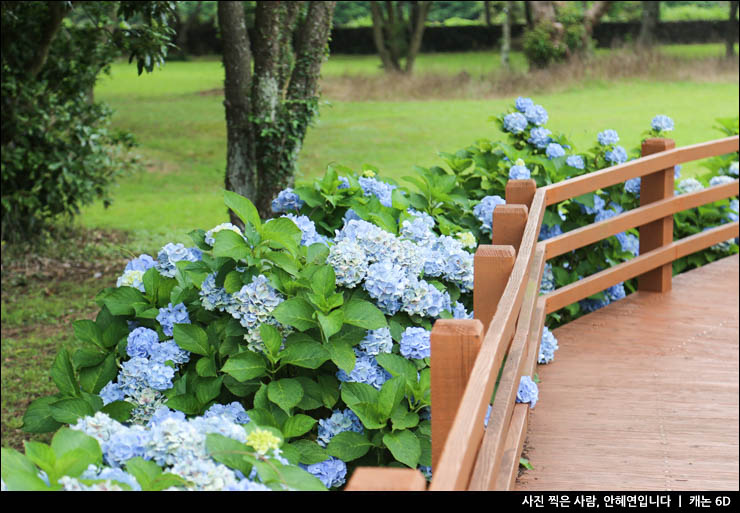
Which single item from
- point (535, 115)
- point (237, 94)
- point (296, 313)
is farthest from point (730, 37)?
point (296, 313)

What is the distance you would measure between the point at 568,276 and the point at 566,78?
18.8 metres

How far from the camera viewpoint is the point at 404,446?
7.82 feet

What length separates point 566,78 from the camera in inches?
891

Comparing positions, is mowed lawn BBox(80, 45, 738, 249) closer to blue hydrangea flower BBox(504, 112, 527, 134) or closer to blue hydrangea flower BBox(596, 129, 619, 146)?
blue hydrangea flower BBox(504, 112, 527, 134)

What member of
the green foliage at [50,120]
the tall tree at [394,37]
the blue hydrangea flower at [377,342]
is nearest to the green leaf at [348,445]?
the blue hydrangea flower at [377,342]

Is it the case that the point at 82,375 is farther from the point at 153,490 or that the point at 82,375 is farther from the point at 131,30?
the point at 131,30

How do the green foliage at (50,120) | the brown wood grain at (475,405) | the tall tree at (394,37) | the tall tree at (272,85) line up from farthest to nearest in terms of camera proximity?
the tall tree at (394,37), the green foliage at (50,120), the tall tree at (272,85), the brown wood grain at (475,405)

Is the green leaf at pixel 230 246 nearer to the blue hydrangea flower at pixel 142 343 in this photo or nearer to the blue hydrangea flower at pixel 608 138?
the blue hydrangea flower at pixel 142 343

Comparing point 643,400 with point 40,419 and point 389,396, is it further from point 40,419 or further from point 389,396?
point 40,419

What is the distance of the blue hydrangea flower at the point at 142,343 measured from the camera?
2.63 m

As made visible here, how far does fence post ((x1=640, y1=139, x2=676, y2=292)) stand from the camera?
515 cm

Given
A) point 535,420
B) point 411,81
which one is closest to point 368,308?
point 535,420

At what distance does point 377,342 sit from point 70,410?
0.92 meters

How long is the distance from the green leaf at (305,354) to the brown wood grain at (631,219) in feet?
5.87
